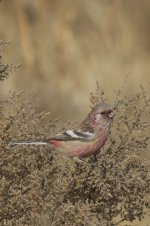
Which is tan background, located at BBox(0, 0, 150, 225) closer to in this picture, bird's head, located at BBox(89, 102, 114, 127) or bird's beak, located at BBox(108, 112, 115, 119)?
bird's head, located at BBox(89, 102, 114, 127)

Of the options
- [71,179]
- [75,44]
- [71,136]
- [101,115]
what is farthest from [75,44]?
[71,179]

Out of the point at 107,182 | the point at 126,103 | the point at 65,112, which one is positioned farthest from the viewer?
the point at 65,112

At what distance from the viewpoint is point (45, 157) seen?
35.2ft

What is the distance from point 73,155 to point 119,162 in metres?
0.95

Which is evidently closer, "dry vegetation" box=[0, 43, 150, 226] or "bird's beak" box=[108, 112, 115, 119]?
"dry vegetation" box=[0, 43, 150, 226]

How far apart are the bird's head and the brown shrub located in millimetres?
339

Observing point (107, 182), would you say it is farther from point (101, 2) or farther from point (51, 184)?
point (101, 2)

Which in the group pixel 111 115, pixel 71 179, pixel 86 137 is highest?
pixel 111 115

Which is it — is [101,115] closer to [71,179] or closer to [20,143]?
[71,179]

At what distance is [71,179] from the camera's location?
375 inches

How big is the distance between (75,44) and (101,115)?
13219 millimetres

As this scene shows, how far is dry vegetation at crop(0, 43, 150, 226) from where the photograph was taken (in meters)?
9.26

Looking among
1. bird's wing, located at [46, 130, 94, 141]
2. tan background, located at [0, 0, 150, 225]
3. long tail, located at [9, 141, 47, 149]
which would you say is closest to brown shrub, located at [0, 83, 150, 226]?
long tail, located at [9, 141, 47, 149]

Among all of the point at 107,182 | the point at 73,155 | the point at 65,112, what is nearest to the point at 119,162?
the point at 107,182
